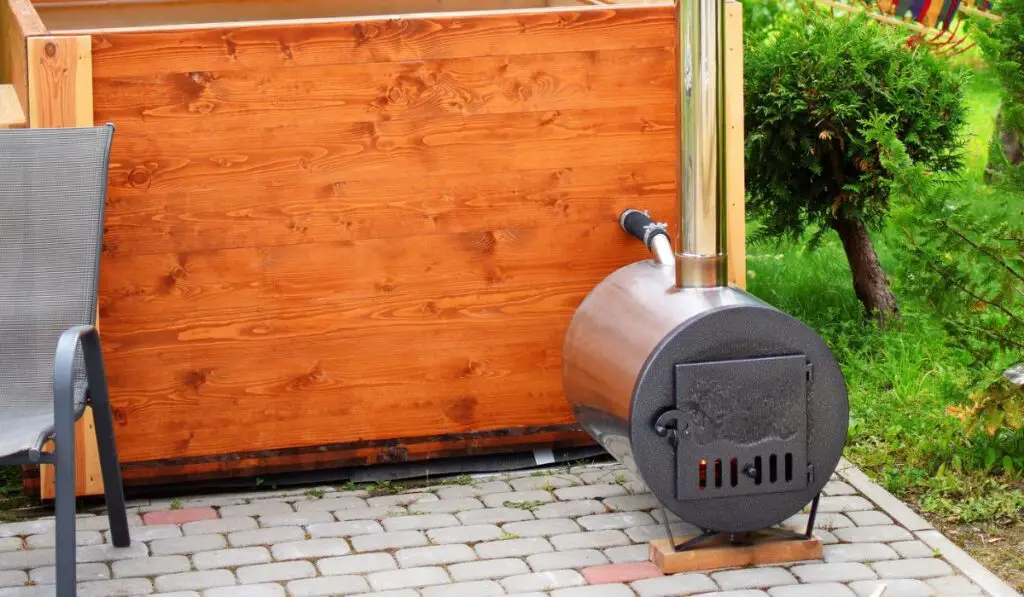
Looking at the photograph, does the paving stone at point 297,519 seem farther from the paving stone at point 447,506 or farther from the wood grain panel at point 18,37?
the wood grain panel at point 18,37

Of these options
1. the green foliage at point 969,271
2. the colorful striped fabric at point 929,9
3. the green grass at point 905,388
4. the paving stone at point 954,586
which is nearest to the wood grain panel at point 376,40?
the green foliage at point 969,271

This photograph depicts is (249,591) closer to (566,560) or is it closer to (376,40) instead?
(566,560)

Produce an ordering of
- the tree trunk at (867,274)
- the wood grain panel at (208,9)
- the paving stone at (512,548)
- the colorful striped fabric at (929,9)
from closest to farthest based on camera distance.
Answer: the paving stone at (512,548) < the tree trunk at (867,274) < the wood grain panel at (208,9) < the colorful striped fabric at (929,9)

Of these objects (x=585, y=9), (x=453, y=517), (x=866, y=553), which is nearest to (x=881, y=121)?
(x=585, y=9)

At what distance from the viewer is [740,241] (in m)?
4.61

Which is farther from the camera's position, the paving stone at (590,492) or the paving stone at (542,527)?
the paving stone at (590,492)

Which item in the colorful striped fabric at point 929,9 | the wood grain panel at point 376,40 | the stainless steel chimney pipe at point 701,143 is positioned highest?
the colorful striped fabric at point 929,9

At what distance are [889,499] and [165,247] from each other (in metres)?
2.40

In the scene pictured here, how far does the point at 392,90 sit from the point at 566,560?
1.58 meters

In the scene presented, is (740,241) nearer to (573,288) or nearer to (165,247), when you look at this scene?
(573,288)

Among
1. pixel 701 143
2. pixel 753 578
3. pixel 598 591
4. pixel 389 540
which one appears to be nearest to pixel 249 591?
pixel 389 540

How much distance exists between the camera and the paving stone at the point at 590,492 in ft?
14.2

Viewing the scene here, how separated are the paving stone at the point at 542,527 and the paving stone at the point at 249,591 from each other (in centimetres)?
74

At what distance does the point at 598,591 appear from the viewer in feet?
12.0
